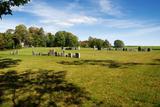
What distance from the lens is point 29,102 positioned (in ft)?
52.1

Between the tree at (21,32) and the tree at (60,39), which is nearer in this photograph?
the tree at (21,32)

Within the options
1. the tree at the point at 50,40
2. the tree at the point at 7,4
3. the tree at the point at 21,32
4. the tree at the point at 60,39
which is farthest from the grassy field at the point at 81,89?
the tree at the point at 50,40

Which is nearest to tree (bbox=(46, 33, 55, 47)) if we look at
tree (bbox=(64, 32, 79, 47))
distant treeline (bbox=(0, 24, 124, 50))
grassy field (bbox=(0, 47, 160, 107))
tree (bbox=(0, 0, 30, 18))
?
distant treeline (bbox=(0, 24, 124, 50))

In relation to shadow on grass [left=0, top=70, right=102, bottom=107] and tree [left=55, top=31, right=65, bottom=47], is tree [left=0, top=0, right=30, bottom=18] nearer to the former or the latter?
shadow on grass [left=0, top=70, right=102, bottom=107]

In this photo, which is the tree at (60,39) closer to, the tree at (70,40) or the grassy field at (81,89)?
the tree at (70,40)

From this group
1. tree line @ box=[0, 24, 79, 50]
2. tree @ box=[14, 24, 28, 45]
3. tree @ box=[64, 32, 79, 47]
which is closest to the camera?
tree line @ box=[0, 24, 79, 50]

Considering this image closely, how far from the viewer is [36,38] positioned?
13488 cm

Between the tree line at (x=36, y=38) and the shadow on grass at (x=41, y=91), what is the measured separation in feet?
263

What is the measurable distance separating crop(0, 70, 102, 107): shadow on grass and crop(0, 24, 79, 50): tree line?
80134 millimetres

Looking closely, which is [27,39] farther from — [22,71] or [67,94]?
[67,94]

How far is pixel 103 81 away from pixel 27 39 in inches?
4281

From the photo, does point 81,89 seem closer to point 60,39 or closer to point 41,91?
point 41,91

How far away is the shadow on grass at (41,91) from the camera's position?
611 inches

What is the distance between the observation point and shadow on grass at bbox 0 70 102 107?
51.0 feet
